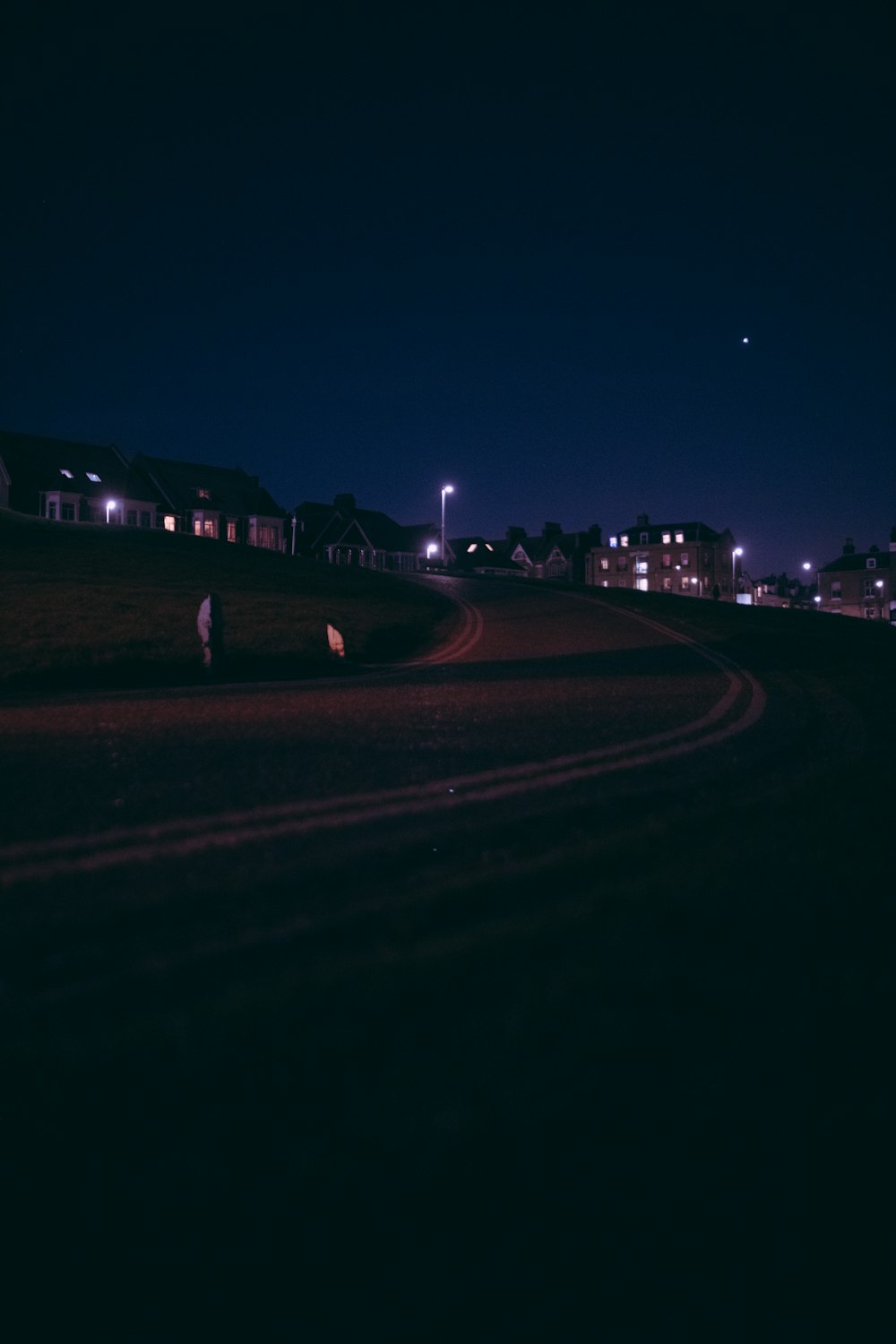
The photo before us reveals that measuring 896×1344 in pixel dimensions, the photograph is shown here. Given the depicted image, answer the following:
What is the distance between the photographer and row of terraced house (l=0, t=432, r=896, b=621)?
210 feet

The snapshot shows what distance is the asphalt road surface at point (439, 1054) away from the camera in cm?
164

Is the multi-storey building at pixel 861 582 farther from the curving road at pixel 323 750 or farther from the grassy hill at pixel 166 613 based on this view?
the curving road at pixel 323 750

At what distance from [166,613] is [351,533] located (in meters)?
72.2

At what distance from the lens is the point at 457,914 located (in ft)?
10.9

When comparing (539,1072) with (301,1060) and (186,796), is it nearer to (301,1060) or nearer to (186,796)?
(301,1060)

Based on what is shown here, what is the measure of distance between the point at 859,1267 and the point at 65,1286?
146 cm

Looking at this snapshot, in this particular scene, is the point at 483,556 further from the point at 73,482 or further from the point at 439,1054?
the point at 439,1054

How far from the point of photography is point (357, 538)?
297 feet

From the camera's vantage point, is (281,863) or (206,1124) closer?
(206,1124)

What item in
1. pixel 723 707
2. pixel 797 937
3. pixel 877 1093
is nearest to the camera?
pixel 877 1093

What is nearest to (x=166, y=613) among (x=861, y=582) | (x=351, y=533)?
(x=351, y=533)

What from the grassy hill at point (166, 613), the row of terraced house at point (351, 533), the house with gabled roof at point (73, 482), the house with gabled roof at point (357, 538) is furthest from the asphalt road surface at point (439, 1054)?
the house with gabled roof at point (357, 538)

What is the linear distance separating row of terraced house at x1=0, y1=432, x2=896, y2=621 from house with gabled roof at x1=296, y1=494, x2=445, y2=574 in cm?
11

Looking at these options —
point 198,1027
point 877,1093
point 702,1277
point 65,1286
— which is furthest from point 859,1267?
point 198,1027
